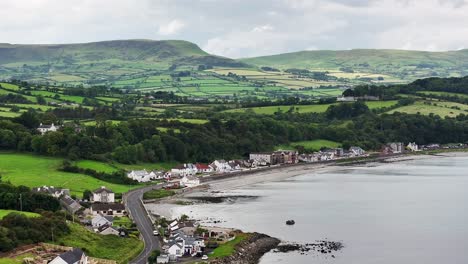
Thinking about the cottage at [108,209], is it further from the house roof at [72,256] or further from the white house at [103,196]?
the house roof at [72,256]

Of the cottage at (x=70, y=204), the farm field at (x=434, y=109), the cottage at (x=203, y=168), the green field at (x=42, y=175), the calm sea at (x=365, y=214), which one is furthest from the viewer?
the farm field at (x=434, y=109)

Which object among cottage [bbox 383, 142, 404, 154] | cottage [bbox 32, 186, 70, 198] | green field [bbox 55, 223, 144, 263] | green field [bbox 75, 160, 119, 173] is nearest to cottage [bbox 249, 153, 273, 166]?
green field [bbox 75, 160, 119, 173]

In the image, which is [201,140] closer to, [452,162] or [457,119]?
[452,162]

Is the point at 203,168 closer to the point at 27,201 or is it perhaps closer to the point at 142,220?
the point at 142,220

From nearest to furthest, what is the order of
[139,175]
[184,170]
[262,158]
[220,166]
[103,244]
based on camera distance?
[103,244] → [139,175] → [184,170] → [220,166] → [262,158]

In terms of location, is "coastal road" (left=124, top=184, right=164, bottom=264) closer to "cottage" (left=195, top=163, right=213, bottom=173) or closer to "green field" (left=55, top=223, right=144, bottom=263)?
"green field" (left=55, top=223, right=144, bottom=263)

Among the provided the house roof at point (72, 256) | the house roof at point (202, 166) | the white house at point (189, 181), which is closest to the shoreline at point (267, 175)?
the white house at point (189, 181)

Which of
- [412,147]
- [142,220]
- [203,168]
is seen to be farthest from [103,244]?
[412,147]
